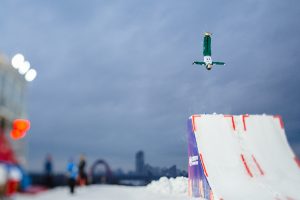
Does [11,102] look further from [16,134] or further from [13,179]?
[13,179]

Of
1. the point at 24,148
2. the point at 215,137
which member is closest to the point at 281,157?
the point at 215,137

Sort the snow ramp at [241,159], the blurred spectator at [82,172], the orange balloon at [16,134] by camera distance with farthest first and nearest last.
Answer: the blurred spectator at [82,172], the snow ramp at [241,159], the orange balloon at [16,134]

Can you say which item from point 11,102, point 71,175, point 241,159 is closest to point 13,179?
point 11,102

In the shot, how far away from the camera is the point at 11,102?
8922mm

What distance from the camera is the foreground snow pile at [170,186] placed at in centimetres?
1690

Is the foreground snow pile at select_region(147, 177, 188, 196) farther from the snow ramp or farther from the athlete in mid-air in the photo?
the athlete in mid-air

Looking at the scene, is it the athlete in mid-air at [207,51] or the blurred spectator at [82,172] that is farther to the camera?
the athlete in mid-air at [207,51]

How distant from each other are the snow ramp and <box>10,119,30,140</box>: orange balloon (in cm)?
715

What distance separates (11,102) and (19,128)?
69cm

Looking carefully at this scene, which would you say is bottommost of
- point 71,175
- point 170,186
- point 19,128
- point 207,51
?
point 170,186

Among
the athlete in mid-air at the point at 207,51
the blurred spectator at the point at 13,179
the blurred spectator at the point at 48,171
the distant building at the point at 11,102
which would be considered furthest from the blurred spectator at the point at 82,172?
the athlete in mid-air at the point at 207,51

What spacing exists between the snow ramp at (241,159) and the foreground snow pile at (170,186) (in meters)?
1.12

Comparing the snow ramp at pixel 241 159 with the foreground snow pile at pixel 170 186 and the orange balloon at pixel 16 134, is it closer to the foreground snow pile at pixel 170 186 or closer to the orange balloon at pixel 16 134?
the foreground snow pile at pixel 170 186

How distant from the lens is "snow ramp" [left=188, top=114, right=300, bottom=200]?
1342cm
